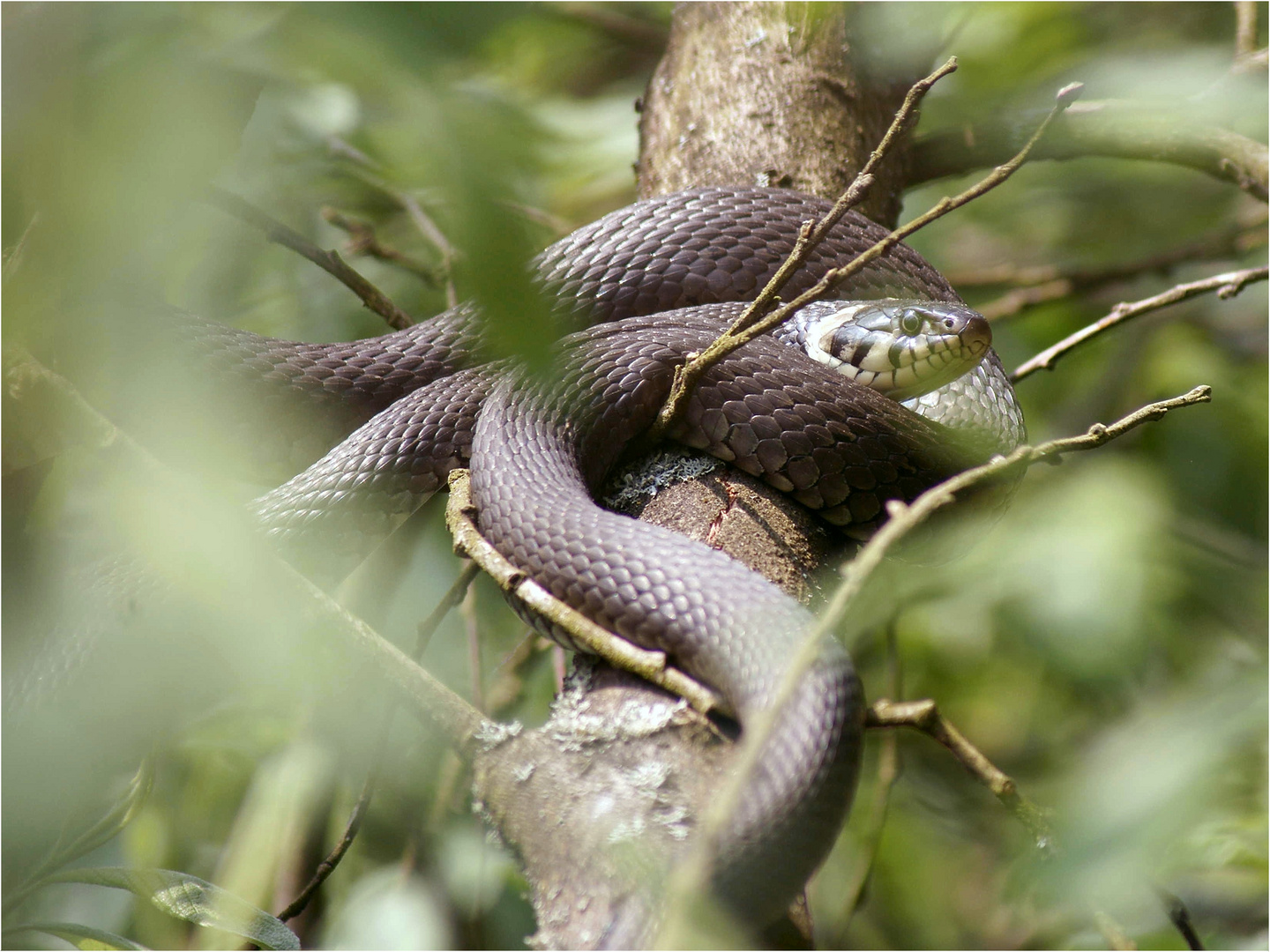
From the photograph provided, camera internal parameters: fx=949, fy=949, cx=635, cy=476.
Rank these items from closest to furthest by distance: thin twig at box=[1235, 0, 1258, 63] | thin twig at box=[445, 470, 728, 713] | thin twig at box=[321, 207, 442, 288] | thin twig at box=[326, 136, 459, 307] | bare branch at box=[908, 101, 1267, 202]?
thin twig at box=[326, 136, 459, 307] → thin twig at box=[445, 470, 728, 713] → bare branch at box=[908, 101, 1267, 202] → thin twig at box=[1235, 0, 1258, 63] → thin twig at box=[321, 207, 442, 288]

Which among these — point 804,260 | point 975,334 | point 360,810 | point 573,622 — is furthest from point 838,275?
point 360,810

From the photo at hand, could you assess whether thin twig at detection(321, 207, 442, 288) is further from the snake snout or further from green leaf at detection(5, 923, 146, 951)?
green leaf at detection(5, 923, 146, 951)

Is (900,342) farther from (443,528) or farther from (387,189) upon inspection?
(387,189)

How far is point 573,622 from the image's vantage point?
1810mm

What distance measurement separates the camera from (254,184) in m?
1.19

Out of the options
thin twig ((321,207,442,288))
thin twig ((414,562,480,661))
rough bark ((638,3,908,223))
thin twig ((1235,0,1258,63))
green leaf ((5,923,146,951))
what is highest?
thin twig ((1235,0,1258,63))

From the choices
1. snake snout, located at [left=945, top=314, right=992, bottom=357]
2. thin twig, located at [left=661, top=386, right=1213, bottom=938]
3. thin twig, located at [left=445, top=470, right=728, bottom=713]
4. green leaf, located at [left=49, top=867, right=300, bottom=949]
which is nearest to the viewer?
thin twig, located at [left=661, top=386, right=1213, bottom=938]

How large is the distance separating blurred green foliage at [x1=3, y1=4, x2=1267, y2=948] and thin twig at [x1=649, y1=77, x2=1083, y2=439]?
0.28 m

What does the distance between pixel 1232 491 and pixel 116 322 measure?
5055 millimetres

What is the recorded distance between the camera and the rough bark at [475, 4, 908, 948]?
1385 millimetres

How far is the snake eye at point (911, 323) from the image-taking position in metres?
2.98

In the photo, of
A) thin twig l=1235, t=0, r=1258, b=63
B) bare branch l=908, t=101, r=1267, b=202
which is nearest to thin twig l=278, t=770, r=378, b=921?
bare branch l=908, t=101, r=1267, b=202

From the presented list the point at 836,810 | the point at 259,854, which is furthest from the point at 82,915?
the point at 836,810

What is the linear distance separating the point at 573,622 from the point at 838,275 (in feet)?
2.69
